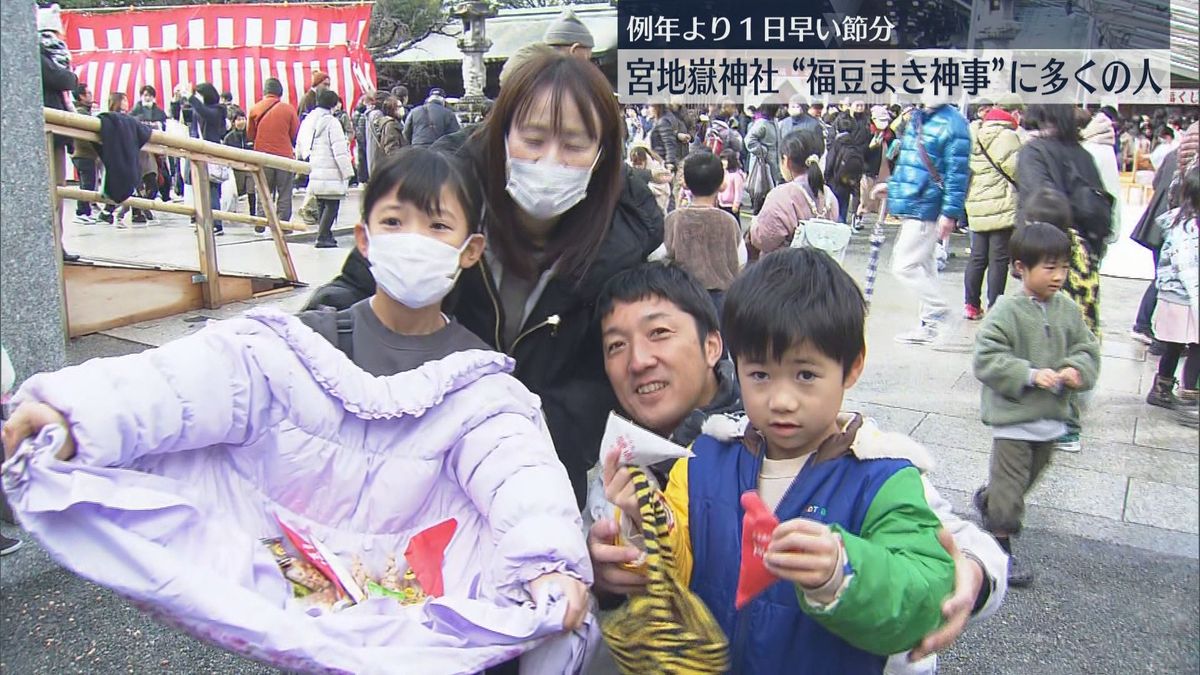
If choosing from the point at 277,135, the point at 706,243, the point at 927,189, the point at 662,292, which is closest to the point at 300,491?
the point at 662,292

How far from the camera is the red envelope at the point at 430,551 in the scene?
1776 mm

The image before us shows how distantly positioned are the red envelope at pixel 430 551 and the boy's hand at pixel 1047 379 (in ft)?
7.66

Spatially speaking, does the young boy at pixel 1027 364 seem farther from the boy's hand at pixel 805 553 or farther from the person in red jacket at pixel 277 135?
the person in red jacket at pixel 277 135

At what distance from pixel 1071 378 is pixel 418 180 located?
244cm

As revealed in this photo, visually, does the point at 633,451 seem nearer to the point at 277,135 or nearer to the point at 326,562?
the point at 326,562

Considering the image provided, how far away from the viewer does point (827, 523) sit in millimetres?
1581

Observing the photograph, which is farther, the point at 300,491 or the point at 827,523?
the point at 300,491

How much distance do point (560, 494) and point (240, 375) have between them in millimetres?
583

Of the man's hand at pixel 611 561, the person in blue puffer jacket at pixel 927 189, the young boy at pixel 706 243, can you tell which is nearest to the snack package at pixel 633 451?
the man's hand at pixel 611 561

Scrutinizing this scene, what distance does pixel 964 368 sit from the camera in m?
6.46

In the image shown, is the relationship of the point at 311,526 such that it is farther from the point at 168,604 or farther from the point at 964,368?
the point at 964,368

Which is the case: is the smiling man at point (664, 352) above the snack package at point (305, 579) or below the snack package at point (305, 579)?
above

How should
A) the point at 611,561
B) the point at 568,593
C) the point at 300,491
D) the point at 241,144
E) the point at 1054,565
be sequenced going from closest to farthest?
1. the point at 568,593
2. the point at 611,561
3. the point at 300,491
4. the point at 1054,565
5. the point at 241,144

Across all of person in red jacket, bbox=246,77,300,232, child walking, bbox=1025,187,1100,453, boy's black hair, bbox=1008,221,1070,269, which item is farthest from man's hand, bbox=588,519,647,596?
person in red jacket, bbox=246,77,300,232
